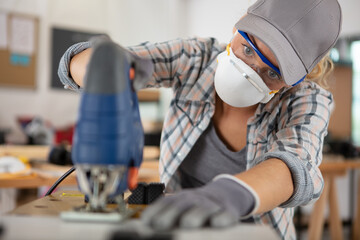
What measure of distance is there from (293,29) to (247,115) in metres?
0.41

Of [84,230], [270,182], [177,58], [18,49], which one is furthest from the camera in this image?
[18,49]

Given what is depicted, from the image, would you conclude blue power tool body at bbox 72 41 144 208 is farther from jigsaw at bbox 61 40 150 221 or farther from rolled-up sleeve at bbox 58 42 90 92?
rolled-up sleeve at bbox 58 42 90 92

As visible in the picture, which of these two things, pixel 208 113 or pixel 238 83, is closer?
pixel 238 83

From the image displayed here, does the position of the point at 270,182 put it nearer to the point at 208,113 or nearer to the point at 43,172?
the point at 208,113

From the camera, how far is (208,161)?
4.10 ft

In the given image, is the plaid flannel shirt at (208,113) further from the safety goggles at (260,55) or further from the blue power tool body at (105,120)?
the blue power tool body at (105,120)

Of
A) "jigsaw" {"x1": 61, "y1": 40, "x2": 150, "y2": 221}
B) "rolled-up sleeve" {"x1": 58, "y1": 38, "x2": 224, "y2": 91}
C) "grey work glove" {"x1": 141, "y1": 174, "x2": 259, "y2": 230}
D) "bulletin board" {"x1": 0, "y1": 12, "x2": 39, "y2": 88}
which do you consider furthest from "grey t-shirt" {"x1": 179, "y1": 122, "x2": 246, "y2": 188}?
"bulletin board" {"x1": 0, "y1": 12, "x2": 39, "y2": 88}

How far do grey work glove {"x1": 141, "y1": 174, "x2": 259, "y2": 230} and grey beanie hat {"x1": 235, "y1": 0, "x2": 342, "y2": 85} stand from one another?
1.22 ft

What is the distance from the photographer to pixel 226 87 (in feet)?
3.45

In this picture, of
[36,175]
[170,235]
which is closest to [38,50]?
[36,175]

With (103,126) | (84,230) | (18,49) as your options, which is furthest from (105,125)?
(18,49)

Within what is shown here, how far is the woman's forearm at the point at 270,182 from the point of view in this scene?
71cm

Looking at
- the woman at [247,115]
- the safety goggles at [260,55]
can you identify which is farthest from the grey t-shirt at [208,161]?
the safety goggles at [260,55]

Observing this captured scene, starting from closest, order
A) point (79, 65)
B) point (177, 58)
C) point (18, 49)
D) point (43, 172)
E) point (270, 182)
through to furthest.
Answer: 1. point (270, 182)
2. point (79, 65)
3. point (177, 58)
4. point (43, 172)
5. point (18, 49)
